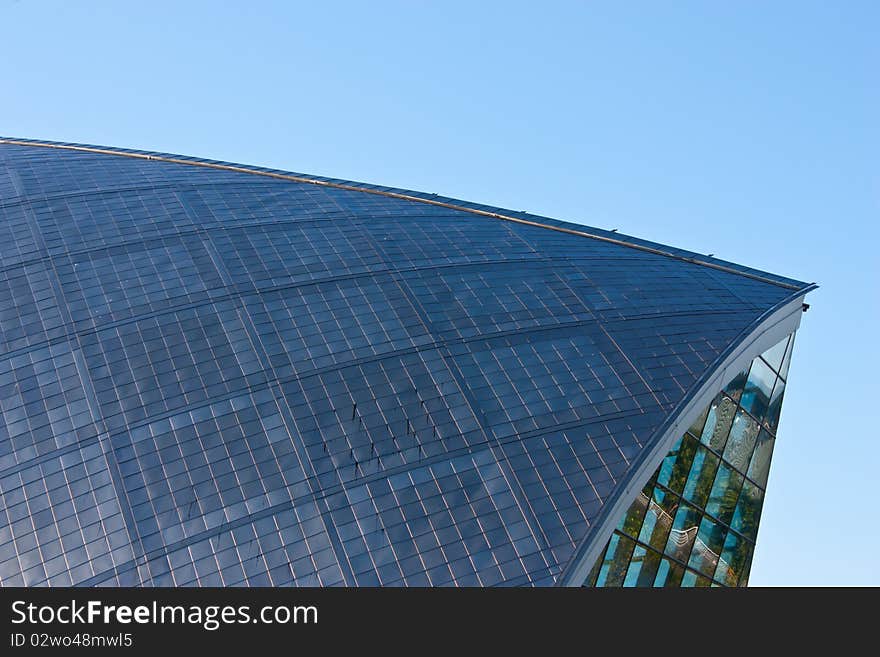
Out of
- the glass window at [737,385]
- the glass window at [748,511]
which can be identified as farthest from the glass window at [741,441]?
the glass window at [748,511]

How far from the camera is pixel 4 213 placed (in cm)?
3853

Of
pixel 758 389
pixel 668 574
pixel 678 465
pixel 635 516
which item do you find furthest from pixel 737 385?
pixel 635 516

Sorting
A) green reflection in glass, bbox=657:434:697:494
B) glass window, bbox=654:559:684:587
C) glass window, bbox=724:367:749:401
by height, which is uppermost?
glass window, bbox=724:367:749:401

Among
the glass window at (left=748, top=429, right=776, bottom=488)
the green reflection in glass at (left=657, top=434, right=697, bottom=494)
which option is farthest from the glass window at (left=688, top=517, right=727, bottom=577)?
the glass window at (left=748, top=429, right=776, bottom=488)

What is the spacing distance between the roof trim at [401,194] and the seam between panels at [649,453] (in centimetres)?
449

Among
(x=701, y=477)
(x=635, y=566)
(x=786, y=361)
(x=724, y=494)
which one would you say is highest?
(x=786, y=361)

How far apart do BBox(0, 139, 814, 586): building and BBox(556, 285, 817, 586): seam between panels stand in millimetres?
73

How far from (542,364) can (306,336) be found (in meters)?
7.82

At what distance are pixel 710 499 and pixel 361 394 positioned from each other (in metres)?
14.4

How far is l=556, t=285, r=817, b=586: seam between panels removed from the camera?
24.4 meters

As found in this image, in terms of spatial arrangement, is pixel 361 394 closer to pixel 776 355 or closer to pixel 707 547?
pixel 707 547

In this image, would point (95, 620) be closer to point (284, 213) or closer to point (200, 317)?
point (200, 317)

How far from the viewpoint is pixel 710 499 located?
1385 inches

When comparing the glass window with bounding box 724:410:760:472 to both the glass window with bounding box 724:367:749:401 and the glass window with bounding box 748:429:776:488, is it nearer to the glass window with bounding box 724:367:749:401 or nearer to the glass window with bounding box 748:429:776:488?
the glass window with bounding box 748:429:776:488
